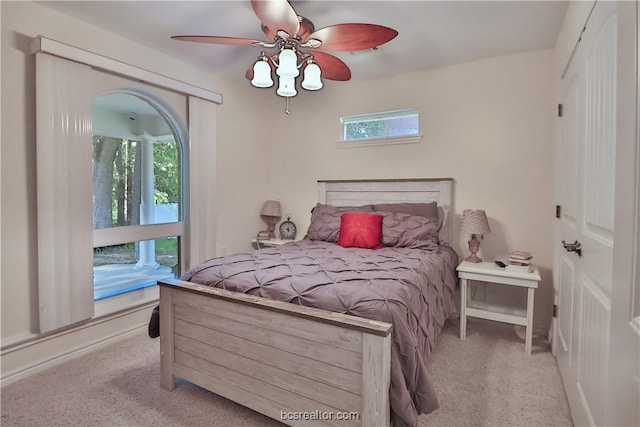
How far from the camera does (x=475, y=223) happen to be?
276cm

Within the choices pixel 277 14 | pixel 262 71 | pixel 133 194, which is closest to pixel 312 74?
pixel 262 71

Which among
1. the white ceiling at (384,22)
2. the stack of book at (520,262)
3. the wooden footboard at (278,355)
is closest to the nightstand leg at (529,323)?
the stack of book at (520,262)

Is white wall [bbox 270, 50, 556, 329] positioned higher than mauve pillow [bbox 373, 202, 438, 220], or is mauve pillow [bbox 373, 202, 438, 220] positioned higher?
white wall [bbox 270, 50, 556, 329]

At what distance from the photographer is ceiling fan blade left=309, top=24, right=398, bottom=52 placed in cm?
183

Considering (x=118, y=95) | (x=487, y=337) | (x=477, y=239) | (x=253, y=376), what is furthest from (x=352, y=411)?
(x=118, y=95)

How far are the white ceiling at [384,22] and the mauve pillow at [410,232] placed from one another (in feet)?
4.82

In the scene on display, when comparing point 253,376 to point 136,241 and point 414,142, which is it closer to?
point 136,241

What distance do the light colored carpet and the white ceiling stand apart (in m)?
2.41

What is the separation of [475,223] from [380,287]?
1.58m

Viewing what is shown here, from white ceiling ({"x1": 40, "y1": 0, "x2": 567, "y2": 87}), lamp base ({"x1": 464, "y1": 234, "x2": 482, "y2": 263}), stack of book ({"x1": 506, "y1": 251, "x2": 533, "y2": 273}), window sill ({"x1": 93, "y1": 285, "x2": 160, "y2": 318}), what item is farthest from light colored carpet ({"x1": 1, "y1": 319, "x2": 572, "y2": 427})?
white ceiling ({"x1": 40, "y1": 0, "x2": 567, "y2": 87})

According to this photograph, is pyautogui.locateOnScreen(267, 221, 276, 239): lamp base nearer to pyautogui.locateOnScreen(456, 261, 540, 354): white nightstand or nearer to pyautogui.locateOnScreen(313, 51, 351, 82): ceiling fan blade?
pyautogui.locateOnScreen(313, 51, 351, 82): ceiling fan blade

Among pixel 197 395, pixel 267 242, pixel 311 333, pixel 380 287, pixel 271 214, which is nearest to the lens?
pixel 311 333

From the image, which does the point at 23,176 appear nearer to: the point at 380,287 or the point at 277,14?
the point at 277,14

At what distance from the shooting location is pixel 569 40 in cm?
207
